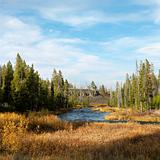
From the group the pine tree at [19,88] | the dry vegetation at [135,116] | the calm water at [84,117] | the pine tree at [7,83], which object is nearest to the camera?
the calm water at [84,117]

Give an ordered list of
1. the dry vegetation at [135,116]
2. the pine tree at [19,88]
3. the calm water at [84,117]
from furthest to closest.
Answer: the pine tree at [19,88], the dry vegetation at [135,116], the calm water at [84,117]

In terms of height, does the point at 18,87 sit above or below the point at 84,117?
above

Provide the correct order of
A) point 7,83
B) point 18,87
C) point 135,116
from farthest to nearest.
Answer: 1. point 7,83
2. point 18,87
3. point 135,116

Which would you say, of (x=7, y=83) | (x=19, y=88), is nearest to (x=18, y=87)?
(x=19, y=88)

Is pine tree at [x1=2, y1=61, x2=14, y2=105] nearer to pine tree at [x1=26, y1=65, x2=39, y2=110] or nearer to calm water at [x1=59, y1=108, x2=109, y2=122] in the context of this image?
pine tree at [x1=26, y1=65, x2=39, y2=110]

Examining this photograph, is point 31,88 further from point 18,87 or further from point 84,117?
point 84,117

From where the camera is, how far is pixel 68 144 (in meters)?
17.3

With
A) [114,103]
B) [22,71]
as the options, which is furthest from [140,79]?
[114,103]

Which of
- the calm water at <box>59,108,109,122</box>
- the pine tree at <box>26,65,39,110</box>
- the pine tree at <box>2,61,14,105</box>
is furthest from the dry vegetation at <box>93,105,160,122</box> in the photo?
the pine tree at <box>2,61,14,105</box>

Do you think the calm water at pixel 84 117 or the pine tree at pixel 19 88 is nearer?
the calm water at pixel 84 117

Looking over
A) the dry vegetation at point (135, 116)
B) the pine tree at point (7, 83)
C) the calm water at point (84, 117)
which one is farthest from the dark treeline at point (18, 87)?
the dry vegetation at point (135, 116)

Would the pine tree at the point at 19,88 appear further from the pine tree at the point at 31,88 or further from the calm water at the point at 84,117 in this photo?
the calm water at the point at 84,117

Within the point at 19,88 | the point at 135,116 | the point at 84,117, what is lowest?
the point at 84,117

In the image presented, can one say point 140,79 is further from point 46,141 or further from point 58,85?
point 46,141
